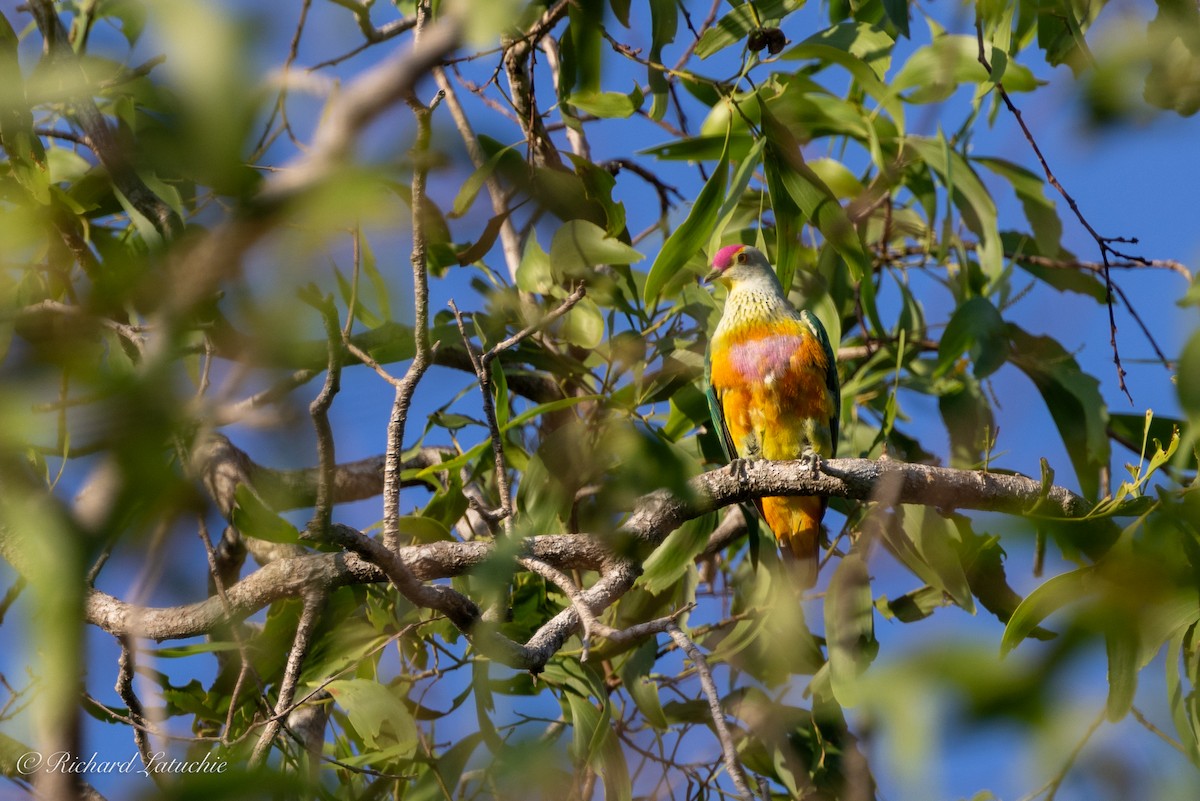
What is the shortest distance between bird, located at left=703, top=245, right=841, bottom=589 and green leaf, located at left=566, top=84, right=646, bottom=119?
41.5 inches

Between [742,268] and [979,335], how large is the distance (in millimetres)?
1321

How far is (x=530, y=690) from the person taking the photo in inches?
130

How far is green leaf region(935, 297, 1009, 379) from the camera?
338 centimetres

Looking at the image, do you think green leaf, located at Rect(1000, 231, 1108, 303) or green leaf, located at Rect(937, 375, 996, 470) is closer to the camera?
green leaf, located at Rect(937, 375, 996, 470)

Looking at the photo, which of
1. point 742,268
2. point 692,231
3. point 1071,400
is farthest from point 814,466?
point 742,268

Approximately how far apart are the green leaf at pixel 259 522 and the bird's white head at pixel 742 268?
2418 millimetres

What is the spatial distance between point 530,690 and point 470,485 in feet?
2.53

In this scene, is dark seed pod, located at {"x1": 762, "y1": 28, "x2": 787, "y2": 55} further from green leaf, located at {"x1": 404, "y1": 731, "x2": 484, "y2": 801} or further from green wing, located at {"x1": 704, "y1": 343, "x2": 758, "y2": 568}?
green leaf, located at {"x1": 404, "y1": 731, "x2": 484, "y2": 801}

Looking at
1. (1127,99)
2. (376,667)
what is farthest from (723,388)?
(1127,99)

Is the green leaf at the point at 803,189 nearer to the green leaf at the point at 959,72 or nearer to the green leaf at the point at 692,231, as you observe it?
the green leaf at the point at 692,231

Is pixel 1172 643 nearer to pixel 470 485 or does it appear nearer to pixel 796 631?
pixel 796 631

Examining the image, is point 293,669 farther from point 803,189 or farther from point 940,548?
point 940,548

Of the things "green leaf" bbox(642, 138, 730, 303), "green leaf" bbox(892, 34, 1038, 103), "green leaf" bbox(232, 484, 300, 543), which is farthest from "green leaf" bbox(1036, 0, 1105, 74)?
"green leaf" bbox(232, 484, 300, 543)

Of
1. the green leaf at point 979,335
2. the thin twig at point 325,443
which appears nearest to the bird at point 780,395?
the green leaf at point 979,335
